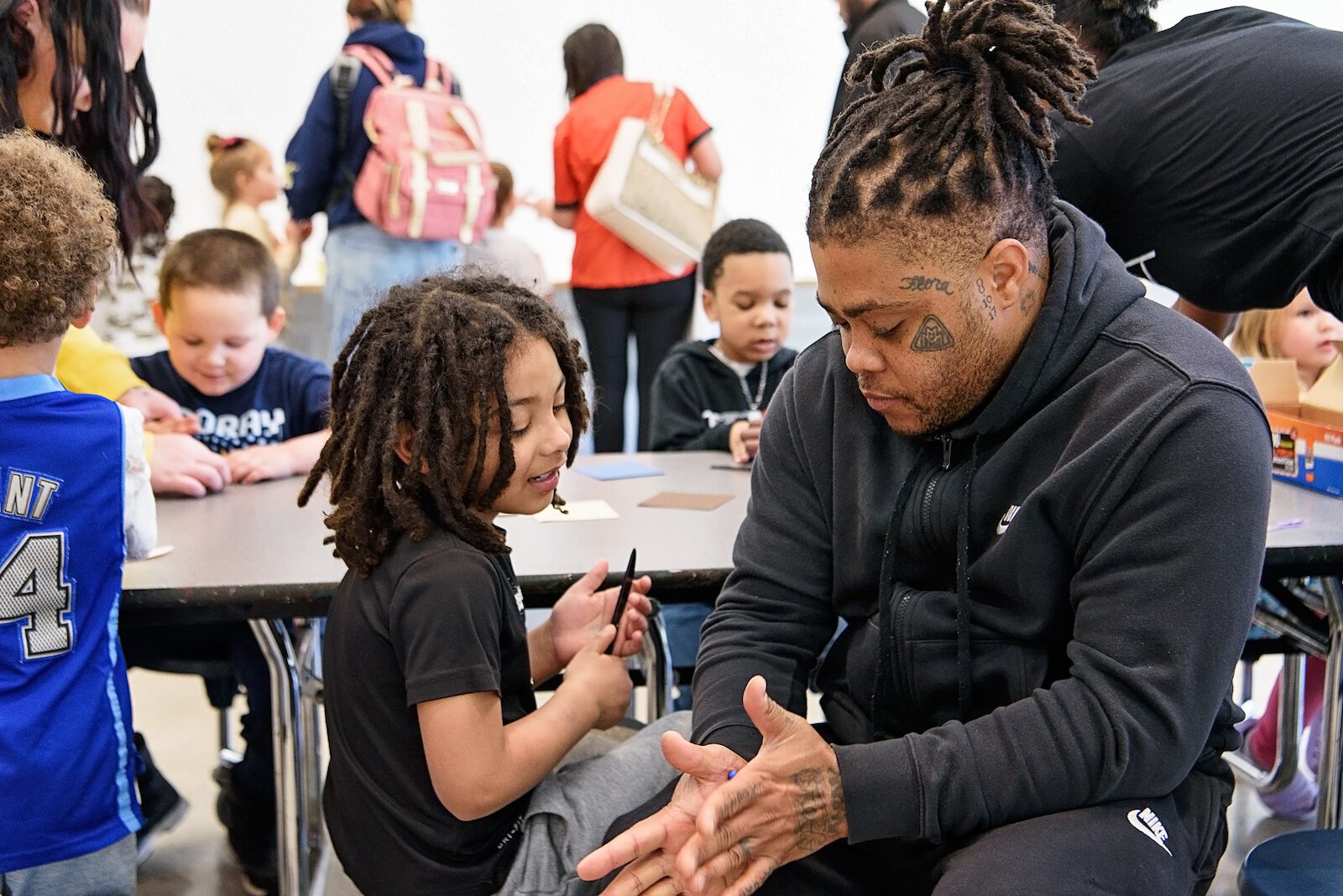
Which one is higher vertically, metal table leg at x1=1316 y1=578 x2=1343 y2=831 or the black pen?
the black pen

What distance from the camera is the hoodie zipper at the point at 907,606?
1.35 m

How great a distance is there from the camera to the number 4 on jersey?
5.23ft

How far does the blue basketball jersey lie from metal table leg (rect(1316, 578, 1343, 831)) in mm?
1767

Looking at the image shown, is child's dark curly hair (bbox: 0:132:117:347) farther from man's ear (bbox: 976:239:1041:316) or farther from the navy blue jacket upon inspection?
the navy blue jacket

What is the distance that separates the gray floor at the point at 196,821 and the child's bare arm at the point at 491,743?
1.57 feet

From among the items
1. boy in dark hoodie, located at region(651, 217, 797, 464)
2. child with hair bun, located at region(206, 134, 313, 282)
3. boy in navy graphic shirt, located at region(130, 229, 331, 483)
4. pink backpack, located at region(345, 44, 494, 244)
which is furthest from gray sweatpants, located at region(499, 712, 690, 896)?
child with hair bun, located at region(206, 134, 313, 282)

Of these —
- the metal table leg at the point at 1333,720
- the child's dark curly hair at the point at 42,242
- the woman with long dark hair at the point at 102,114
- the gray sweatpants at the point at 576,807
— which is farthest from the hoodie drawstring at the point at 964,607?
the woman with long dark hair at the point at 102,114

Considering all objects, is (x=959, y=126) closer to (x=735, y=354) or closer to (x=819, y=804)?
(x=819, y=804)

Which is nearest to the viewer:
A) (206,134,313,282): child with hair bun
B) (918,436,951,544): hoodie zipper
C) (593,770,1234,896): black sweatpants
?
(593,770,1234,896): black sweatpants

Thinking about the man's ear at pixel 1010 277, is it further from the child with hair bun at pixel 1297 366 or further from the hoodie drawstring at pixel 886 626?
the child with hair bun at pixel 1297 366

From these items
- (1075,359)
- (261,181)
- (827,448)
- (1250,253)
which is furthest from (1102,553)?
(261,181)

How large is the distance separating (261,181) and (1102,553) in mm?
5003

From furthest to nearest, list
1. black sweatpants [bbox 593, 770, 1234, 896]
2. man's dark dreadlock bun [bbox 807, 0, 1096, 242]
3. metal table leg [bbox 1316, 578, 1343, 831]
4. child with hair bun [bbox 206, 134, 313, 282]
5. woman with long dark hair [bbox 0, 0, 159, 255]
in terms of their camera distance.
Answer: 1. child with hair bun [bbox 206, 134, 313, 282]
2. woman with long dark hair [bbox 0, 0, 159, 255]
3. metal table leg [bbox 1316, 578, 1343, 831]
4. man's dark dreadlock bun [bbox 807, 0, 1096, 242]
5. black sweatpants [bbox 593, 770, 1234, 896]

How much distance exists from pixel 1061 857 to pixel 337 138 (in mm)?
3292
